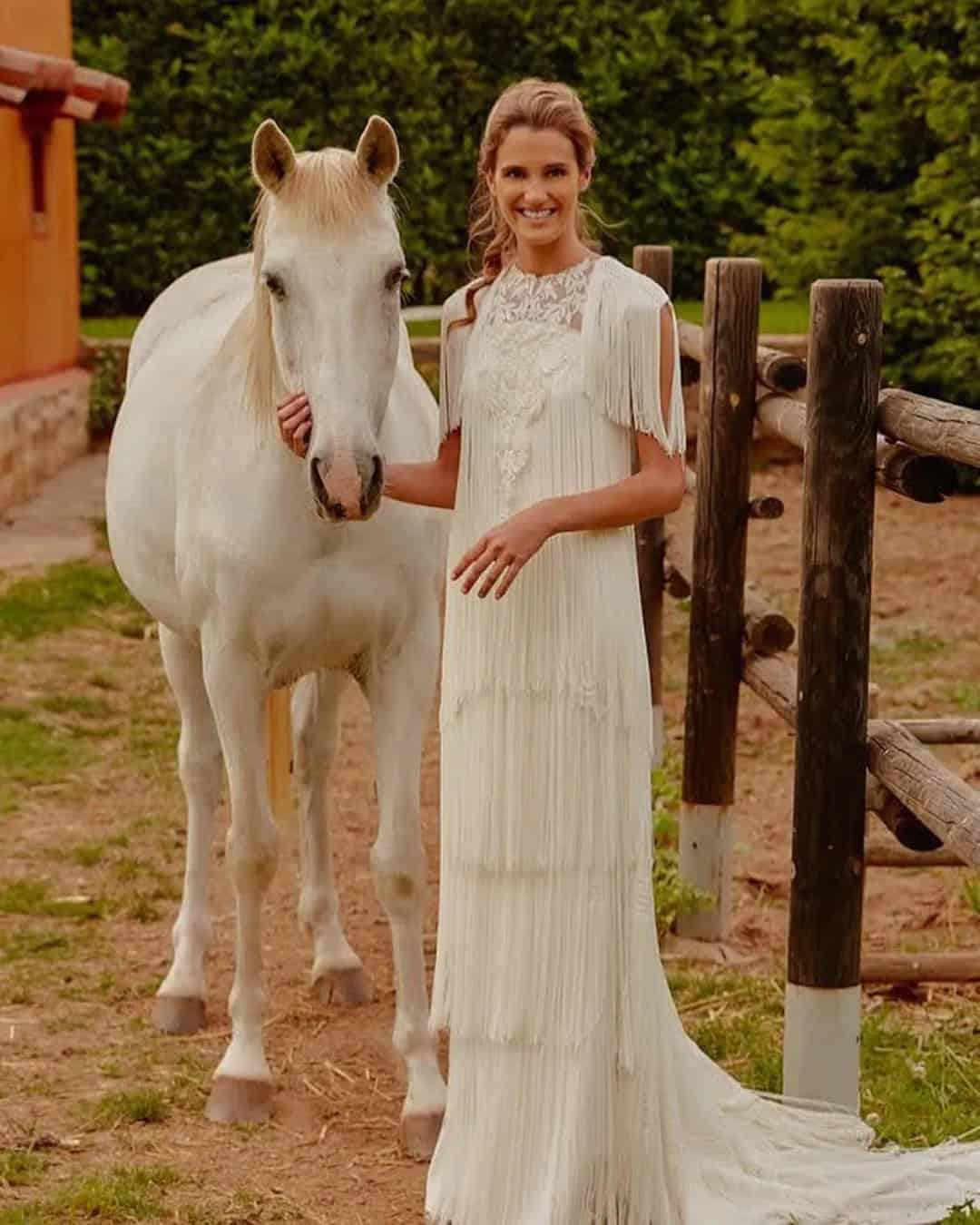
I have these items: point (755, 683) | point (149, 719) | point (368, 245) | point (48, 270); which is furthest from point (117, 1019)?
point (48, 270)

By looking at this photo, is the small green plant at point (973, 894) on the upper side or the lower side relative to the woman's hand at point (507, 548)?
lower

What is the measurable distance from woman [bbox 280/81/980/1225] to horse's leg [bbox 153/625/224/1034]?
1.49 metres

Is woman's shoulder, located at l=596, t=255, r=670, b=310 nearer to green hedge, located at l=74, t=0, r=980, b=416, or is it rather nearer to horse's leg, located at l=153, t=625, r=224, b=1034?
horse's leg, located at l=153, t=625, r=224, b=1034

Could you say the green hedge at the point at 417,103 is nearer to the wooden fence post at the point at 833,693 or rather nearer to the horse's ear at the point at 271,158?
the wooden fence post at the point at 833,693

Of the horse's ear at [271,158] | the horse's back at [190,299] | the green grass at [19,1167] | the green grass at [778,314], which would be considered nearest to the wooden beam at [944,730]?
the horse's ear at [271,158]

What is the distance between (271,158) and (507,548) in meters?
0.90

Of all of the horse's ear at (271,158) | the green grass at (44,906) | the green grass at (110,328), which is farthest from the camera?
the green grass at (110,328)

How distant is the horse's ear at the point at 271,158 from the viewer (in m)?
3.77

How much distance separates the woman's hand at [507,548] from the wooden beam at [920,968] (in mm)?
1902

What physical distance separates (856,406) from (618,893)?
109cm

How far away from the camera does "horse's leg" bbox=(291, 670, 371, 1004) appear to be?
17.2ft

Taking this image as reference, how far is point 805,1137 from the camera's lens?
4.02m

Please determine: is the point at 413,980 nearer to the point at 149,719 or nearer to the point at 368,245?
the point at 368,245

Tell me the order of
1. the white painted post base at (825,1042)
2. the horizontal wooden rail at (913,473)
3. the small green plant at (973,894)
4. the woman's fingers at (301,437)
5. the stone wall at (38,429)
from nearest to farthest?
the woman's fingers at (301,437), the horizontal wooden rail at (913,473), the white painted post base at (825,1042), the small green plant at (973,894), the stone wall at (38,429)
